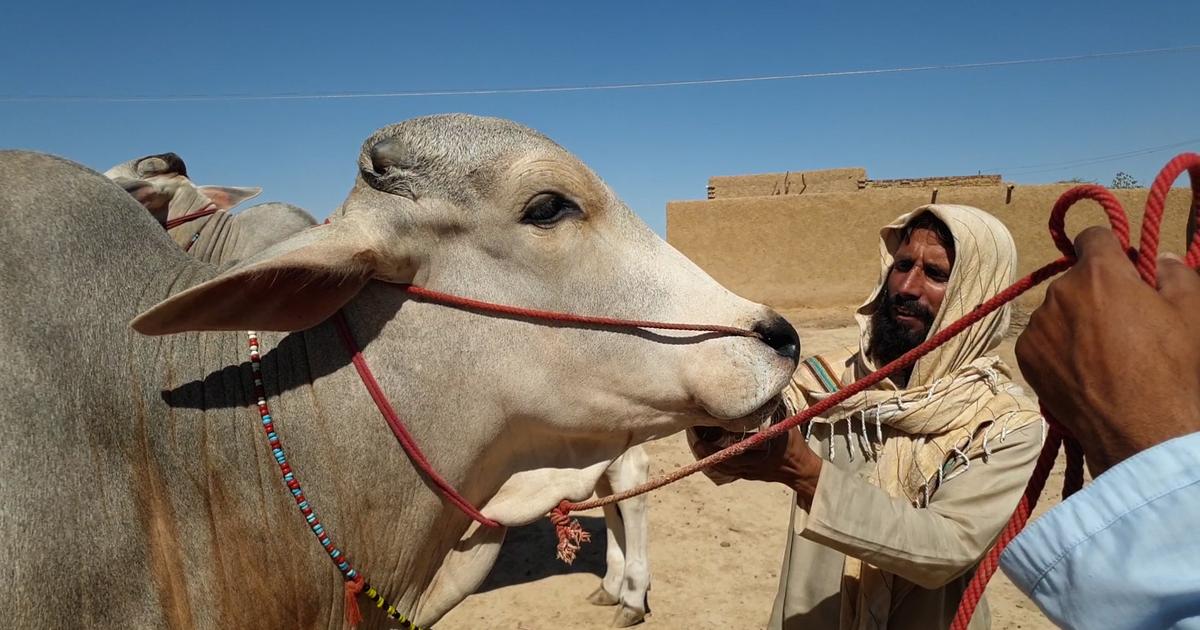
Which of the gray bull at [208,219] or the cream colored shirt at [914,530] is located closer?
the cream colored shirt at [914,530]

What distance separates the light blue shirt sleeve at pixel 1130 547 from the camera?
0.89 metres

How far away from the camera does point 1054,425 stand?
1404 millimetres

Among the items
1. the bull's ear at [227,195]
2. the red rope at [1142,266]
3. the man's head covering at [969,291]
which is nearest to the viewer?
the red rope at [1142,266]

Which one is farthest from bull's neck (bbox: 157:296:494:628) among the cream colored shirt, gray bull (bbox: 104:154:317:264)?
gray bull (bbox: 104:154:317:264)

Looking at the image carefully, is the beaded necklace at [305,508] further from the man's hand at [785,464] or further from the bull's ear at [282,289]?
the man's hand at [785,464]

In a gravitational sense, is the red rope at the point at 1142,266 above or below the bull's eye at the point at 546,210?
below

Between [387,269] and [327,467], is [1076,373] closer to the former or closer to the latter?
[387,269]

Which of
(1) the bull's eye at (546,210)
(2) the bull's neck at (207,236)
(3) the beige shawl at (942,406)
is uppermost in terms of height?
(2) the bull's neck at (207,236)

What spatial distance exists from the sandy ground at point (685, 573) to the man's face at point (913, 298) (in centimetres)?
260

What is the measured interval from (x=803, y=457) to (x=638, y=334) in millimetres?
594

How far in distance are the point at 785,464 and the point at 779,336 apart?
15.7 inches

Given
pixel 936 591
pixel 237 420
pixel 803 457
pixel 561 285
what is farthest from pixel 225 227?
pixel 936 591

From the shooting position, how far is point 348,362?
1.63m

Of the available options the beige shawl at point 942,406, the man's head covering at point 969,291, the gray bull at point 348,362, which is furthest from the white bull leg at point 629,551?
the gray bull at point 348,362
